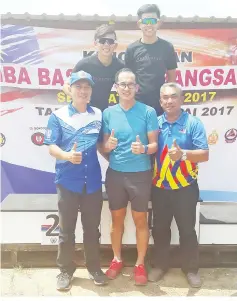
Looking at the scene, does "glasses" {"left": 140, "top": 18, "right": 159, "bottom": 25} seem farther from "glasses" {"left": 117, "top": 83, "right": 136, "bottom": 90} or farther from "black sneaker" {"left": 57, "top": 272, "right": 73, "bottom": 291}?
"black sneaker" {"left": 57, "top": 272, "right": 73, "bottom": 291}

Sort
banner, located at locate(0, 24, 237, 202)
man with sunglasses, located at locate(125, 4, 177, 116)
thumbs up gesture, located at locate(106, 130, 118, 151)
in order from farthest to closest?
banner, located at locate(0, 24, 237, 202) → man with sunglasses, located at locate(125, 4, 177, 116) → thumbs up gesture, located at locate(106, 130, 118, 151)

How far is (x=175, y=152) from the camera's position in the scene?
3129 mm

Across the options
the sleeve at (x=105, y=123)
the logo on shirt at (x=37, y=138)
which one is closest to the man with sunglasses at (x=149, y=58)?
the sleeve at (x=105, y=123)

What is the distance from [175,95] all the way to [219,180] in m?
2.19

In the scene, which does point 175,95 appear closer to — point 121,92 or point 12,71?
point 121,92

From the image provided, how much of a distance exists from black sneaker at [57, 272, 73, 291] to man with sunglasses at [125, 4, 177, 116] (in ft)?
5.47

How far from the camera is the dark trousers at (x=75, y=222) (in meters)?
A: 3.29

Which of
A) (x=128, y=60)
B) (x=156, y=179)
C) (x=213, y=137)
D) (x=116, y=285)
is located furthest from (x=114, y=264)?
(x=213, y=137)

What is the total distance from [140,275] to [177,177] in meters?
0.92

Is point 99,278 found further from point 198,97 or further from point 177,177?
point 198,97

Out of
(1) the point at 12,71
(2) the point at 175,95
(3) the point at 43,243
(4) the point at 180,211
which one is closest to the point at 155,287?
(4) the point at 180,211

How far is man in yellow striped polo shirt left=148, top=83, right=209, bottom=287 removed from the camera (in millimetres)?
3262

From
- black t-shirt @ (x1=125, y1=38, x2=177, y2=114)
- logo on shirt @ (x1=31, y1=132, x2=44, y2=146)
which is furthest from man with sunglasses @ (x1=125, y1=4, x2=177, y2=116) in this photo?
logo on shirt @ (x1=31, y1=132, x2=44, y2=146)

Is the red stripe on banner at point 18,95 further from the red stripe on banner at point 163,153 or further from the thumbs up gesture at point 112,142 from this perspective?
the red stripe on banner at point 163,153
